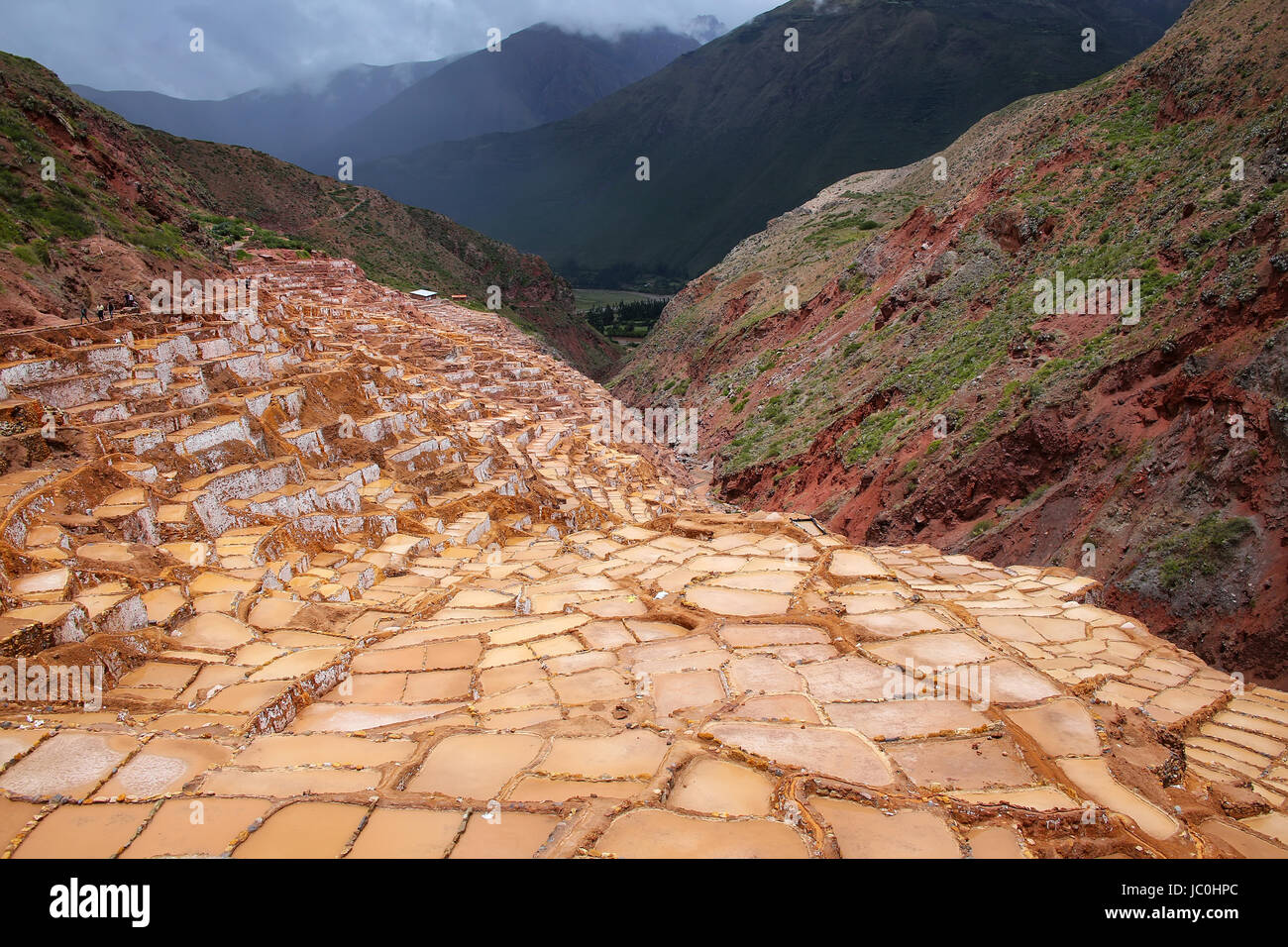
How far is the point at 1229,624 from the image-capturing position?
9.25 m

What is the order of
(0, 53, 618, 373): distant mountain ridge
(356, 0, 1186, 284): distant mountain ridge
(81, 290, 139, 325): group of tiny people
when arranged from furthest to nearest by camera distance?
(356, 0, 1186, 284): distant mountain ridge
(0, 53, 618, 373): distant mountain ridge
(81, 290, 139, 325): group of tiny people

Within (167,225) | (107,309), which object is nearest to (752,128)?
(167,225)

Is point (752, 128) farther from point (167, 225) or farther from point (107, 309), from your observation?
point (107, 309)

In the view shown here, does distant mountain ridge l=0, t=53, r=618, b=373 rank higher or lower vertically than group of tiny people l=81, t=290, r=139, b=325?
higher

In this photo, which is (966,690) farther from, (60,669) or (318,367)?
(318,367)

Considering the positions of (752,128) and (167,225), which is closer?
(167,225)

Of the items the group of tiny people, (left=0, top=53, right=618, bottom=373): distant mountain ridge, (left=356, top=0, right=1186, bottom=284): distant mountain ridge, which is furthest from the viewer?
(left=356, top=0, right=1186, bottom=284): distant mountain ridge

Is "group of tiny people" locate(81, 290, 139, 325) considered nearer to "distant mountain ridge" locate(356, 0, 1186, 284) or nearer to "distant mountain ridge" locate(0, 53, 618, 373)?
"distant mountain ridge" locate(0, 53, 618, 373)

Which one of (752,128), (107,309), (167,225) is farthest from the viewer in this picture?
(752,128)

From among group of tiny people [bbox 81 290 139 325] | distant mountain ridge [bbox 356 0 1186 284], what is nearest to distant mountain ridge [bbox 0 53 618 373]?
group of tiny people [bbox 81 290 139 325]

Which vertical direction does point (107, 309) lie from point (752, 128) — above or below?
Answer: below

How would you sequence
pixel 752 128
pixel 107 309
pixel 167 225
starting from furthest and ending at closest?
pixel 752 128 < pixel 167 225 < pixel 107 309

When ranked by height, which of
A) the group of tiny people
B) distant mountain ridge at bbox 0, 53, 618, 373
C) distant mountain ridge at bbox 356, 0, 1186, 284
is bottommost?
the group of tiny people

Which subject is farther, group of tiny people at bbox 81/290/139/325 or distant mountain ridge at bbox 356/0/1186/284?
distant mountain ridge at bbox 356/0/1186/284
